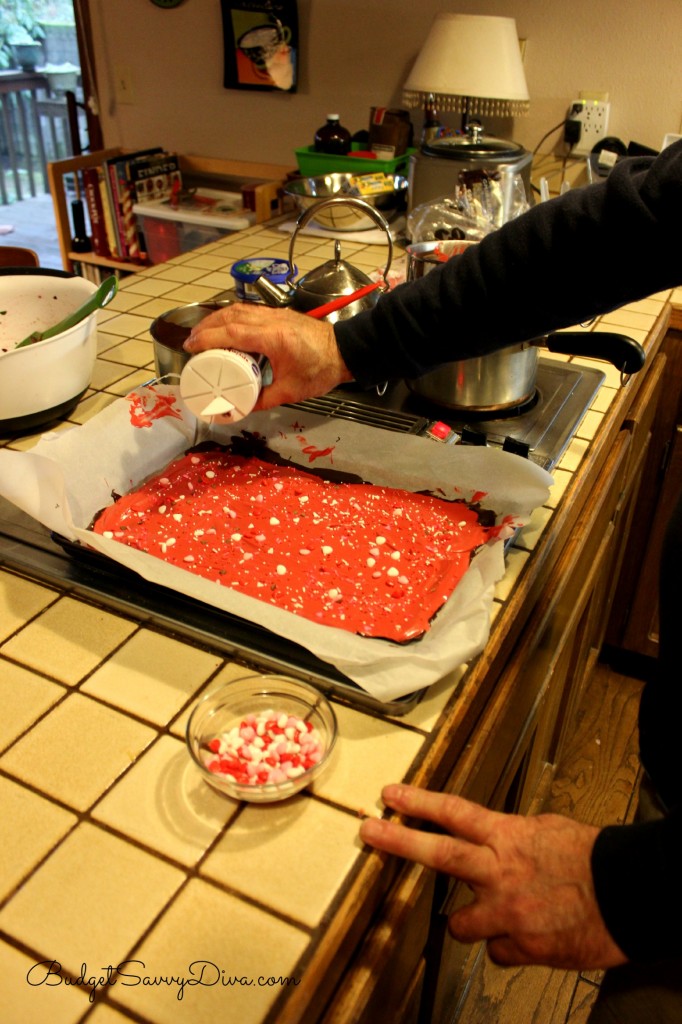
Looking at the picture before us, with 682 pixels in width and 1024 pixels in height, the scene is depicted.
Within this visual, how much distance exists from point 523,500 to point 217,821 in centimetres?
50

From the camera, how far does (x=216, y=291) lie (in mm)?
1568

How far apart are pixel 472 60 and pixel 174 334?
129 centimetres

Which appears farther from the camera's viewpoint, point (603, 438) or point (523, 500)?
point (603, 438)

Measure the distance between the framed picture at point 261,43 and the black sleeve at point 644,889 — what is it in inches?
98.5

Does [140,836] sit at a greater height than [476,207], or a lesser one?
lesser

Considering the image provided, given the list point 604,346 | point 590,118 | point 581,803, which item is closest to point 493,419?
point 604,346

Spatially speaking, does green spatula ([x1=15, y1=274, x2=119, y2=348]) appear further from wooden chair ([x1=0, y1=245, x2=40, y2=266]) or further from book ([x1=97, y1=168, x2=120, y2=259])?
book ([x1=97, y1=168, x2=120, y2=259])

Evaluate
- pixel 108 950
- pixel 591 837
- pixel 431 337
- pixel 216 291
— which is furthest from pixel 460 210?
pixel 108 950

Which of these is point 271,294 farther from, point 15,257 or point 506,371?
point 15,257

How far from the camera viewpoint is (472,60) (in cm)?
189

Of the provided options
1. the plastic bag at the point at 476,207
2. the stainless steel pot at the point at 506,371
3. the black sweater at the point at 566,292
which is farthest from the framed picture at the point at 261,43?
the black sweater at the point at 566,292

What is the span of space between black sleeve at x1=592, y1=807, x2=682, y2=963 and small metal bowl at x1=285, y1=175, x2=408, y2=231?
4.93 ft

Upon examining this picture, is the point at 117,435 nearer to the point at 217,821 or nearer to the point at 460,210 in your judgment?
the point at 217,821

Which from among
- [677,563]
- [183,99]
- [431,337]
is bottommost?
[677,563]
